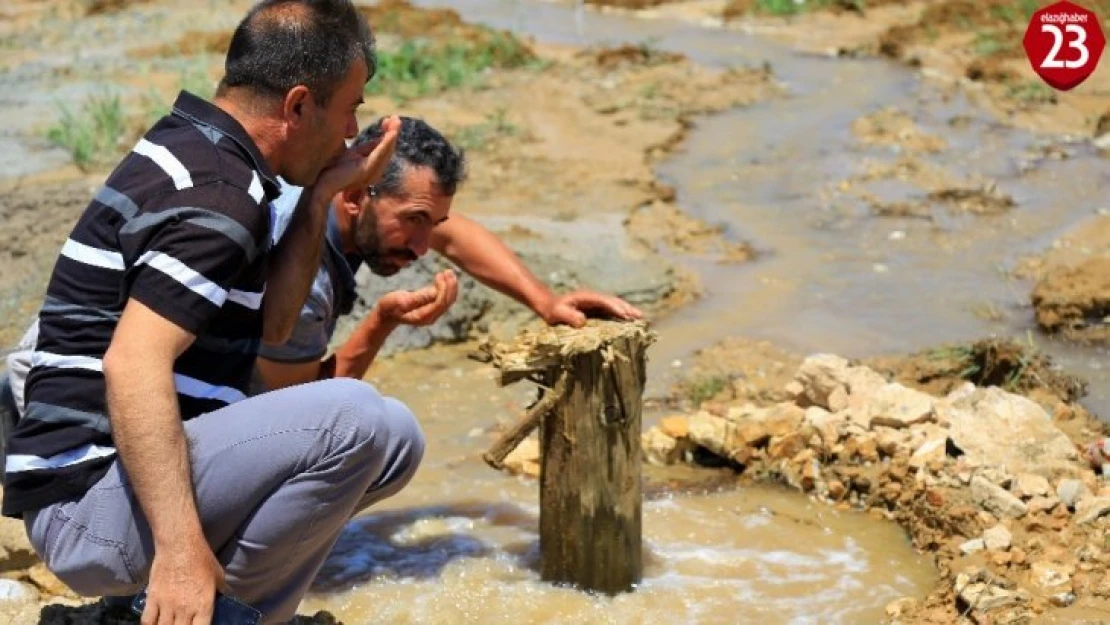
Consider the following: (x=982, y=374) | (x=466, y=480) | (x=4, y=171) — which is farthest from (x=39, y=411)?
(x=4, y=171)

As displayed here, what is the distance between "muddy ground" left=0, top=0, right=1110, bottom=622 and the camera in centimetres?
563

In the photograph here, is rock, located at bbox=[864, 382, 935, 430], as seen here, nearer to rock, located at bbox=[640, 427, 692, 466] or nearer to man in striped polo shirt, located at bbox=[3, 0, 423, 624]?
rock, located at bbox=[640, 427, 692, 466]

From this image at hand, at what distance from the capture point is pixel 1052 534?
4215mm

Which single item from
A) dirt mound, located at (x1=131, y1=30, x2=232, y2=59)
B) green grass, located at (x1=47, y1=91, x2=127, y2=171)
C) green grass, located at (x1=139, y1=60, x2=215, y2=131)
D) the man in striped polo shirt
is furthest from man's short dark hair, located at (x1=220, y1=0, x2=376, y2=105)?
dirt mound, located at (x1=131, y1=30, x2=232, y2=59)

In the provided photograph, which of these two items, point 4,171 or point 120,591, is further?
point 4,171

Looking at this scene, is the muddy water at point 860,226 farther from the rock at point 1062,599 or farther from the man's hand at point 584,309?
the man's hand at point 584,309

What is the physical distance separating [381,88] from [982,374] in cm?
692

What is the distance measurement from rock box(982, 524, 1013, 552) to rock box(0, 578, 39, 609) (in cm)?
263

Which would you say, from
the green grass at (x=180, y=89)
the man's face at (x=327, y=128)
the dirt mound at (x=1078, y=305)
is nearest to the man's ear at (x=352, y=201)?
the man's face at (x=327, y=128)

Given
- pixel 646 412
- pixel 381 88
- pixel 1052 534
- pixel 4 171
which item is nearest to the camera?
pixel 1052 534

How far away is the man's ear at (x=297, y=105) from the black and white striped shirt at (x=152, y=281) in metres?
0.09

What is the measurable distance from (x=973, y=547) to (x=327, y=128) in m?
2.45

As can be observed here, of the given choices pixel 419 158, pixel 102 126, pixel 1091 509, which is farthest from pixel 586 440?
pixel 102 126

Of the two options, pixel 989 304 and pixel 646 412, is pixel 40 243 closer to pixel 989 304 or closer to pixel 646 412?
pixel 646 412
